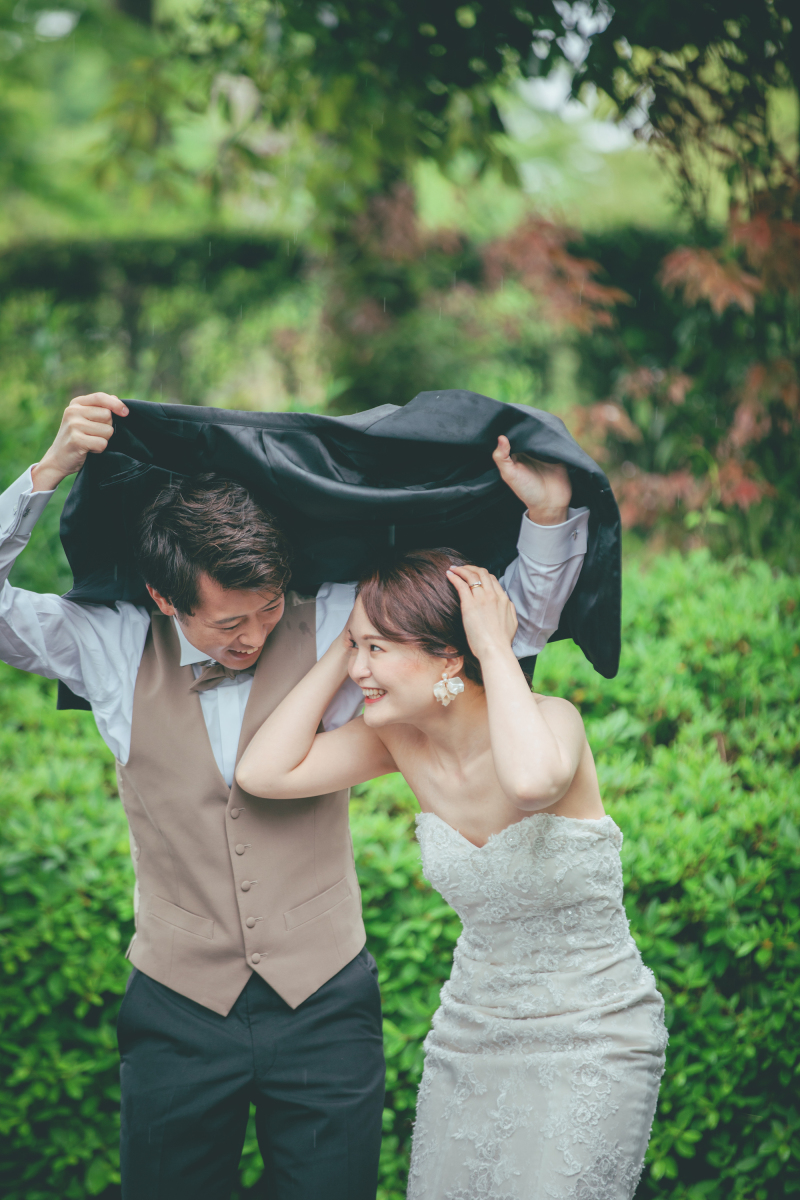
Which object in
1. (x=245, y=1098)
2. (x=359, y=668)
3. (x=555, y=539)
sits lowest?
(x=245, y=1098)

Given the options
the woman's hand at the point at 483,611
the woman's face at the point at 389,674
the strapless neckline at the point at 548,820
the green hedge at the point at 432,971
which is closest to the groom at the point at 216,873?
the woman's hand at the point at 483,611

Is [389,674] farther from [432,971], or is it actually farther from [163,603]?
[432,971]

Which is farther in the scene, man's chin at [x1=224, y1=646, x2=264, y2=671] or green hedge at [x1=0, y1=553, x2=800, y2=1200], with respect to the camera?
green hedge at [x1=0, y1=553, x2=800, y2=1200]

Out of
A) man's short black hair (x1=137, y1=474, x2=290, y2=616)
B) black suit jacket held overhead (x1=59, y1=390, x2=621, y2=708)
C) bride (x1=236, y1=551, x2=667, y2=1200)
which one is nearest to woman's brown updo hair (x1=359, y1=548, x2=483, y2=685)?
bride (x1=236, y1=551, x2=667, y2=1200)

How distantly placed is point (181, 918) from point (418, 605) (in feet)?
2.87

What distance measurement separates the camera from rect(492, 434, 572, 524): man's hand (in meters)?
1.91

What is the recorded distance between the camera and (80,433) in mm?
1788

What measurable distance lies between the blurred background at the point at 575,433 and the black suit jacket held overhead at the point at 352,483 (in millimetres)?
1121

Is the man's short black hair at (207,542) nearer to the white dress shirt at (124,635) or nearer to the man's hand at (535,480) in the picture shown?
the white dress shirt at (124,635)

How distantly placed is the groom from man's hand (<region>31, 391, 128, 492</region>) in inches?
1.1

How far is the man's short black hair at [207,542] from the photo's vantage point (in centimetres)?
187

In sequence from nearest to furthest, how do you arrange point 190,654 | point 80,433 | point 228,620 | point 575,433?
point 80,433 < point 228,620 < point 190,654 < point 575,433

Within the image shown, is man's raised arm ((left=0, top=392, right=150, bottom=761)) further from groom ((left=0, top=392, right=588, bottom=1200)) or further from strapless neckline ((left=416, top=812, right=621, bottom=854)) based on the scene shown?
strapless neckline ((left=416, top=812, right=621, bottom=854))

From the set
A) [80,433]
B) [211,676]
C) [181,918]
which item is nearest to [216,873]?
[181,918]
